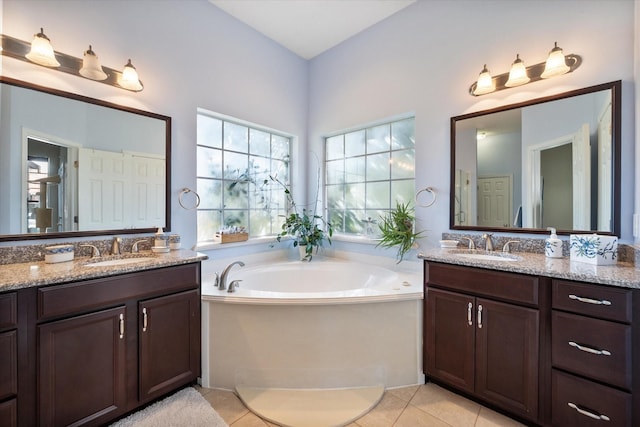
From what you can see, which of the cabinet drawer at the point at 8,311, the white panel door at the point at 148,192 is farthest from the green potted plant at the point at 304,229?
the cabinet drawer at the point at 8,311

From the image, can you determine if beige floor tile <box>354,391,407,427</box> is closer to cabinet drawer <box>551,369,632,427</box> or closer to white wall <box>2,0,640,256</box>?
cabinet drawer <box>551,369,632,427</box>

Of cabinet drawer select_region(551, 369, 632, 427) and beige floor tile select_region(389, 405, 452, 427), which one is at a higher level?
cabinet drawer select_region(551, 369, 632, 427)

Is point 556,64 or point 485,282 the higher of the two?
point 556,64

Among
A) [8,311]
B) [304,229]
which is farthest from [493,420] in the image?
[8,311]

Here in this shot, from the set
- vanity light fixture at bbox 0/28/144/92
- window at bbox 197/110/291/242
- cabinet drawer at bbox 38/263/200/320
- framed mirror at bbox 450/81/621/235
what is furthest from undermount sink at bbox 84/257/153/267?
framed mirror at bbox 450/81/621/235

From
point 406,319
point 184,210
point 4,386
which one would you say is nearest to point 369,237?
point 406,319

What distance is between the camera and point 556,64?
176 cm

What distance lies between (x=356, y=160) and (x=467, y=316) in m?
1.97

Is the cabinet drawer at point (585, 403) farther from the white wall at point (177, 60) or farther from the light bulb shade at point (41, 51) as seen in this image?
the light bulb shade at point (41, 51)

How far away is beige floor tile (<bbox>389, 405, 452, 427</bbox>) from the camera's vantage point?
5.06 ft

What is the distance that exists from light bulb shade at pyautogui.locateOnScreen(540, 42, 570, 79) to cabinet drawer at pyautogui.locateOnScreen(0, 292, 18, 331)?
322cm

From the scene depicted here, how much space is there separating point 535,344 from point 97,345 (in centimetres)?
233

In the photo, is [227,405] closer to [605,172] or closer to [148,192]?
[148,192]

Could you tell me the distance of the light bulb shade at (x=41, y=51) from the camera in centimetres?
160
